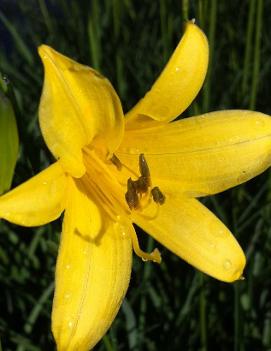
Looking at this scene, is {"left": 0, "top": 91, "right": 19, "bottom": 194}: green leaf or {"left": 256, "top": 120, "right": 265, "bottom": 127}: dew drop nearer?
{"left": 0, "top": 91, "right": 19, "bottom": 194}: green leaf

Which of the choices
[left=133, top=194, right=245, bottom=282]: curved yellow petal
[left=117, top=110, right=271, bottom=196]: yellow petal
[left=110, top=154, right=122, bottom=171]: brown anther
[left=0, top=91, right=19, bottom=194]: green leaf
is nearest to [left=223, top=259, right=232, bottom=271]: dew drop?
[left=133, top=194, right=245, bottom=282]: curved yellow petal

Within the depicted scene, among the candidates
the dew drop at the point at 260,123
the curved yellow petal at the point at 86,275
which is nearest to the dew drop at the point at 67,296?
the curved yellow petal at the point at 86,275

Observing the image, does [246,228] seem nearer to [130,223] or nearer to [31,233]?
[31,233]

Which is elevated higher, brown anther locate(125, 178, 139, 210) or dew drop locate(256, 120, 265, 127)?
dew drop locate(256, 120, 265, 127)

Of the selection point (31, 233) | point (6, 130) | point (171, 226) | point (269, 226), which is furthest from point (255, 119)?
point (31, 233)

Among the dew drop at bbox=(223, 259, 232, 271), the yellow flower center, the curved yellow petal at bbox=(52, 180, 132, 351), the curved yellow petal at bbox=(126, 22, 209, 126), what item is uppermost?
the curved yellow petal at bbox=(126, 22, 209, 126)

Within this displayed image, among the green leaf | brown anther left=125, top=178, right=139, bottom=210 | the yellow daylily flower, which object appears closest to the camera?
the green leaf

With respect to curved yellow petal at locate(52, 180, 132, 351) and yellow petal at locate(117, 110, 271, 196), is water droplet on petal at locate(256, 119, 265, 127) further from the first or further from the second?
curved yellow petal at locate(52, 180, 132, 351)

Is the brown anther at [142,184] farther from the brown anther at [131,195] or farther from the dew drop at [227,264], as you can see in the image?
the dew drop at [227,264]
